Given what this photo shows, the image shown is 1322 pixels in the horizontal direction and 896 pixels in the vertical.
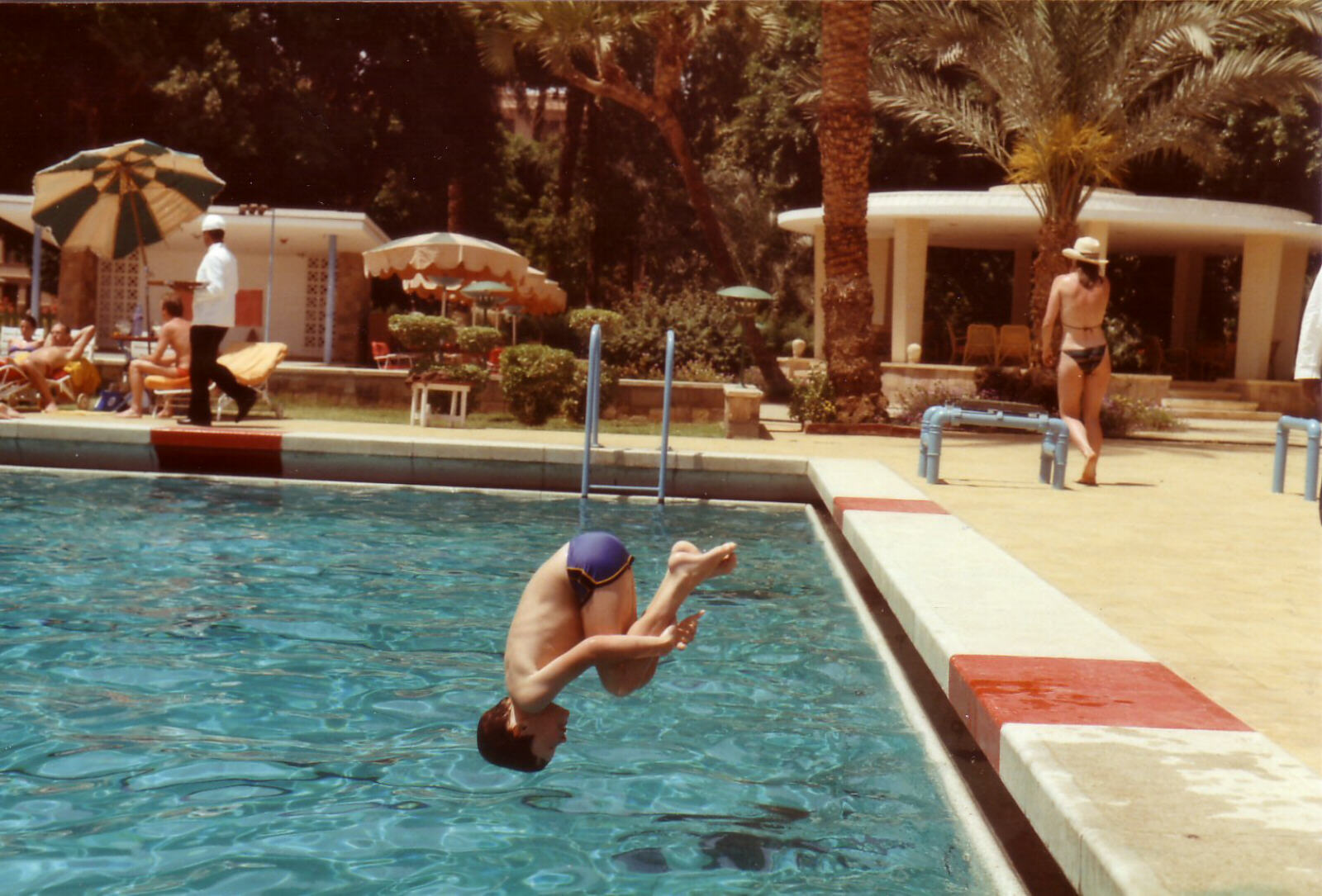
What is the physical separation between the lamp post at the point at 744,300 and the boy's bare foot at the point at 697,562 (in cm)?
1739

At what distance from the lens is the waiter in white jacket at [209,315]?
12477 mm

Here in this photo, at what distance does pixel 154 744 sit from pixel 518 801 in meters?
1.42

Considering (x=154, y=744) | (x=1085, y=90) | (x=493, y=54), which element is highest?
(x=493, y=54)

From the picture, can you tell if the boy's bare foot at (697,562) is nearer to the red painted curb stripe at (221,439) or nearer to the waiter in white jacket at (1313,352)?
the waiter in white jacket at (1313,352)

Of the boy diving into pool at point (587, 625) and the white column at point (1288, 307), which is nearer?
the boy diving into pool at point (587, 625)

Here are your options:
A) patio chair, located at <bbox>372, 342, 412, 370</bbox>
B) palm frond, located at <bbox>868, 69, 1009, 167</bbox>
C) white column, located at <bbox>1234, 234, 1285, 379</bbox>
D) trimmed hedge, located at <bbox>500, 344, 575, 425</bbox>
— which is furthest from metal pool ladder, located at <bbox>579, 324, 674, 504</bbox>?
white column, located at <bbox>1234, 234, 1285, 379</bbox>

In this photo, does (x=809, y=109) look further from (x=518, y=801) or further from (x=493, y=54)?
(x=518, y=801)

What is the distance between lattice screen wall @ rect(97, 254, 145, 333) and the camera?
86.1ft

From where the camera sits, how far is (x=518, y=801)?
4.55 metres

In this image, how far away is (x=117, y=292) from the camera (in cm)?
2631

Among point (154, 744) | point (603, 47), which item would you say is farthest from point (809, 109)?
point (154, 744)

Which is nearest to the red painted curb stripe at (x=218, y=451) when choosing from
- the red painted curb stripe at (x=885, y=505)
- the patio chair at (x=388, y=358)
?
the red painted curb stripe at (x=885, y=505)

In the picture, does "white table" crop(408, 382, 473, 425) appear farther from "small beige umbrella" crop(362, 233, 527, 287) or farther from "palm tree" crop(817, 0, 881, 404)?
"small beige umbrella" crop(362, 233, 527, 287)

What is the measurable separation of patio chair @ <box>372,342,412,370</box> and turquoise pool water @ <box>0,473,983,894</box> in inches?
580
